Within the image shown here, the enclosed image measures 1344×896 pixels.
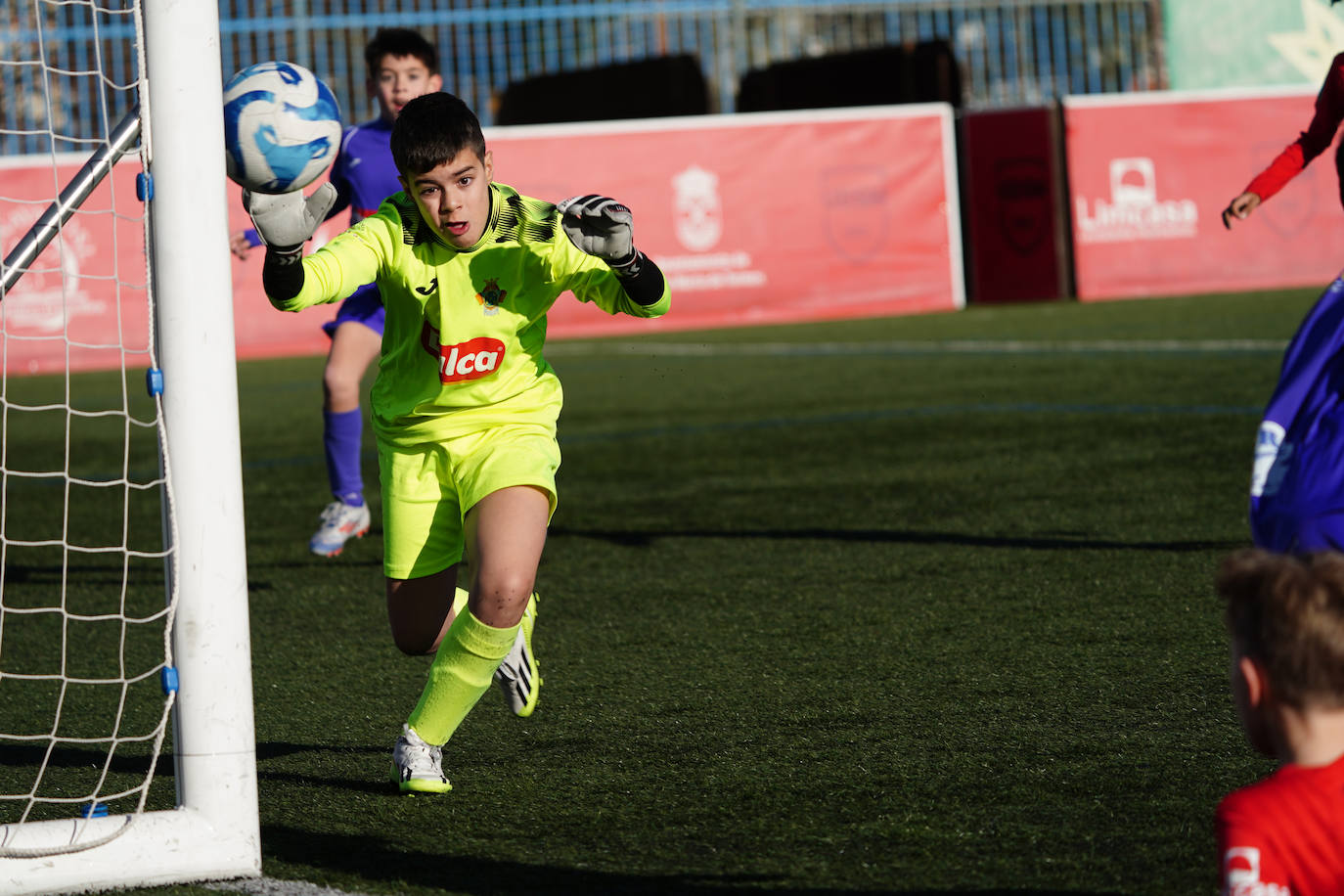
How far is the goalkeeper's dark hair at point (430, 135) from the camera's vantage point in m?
3.70

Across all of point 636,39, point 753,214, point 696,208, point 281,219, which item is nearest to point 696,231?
point 696,208

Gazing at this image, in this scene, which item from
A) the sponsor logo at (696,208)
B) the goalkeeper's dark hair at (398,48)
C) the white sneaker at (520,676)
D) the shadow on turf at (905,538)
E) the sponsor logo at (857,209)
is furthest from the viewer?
the sponsor logo at (857,209)

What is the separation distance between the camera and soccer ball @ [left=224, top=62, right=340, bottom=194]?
3.53 m

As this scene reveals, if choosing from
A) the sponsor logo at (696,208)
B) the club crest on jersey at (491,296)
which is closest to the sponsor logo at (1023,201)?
the sponsor logo at (696,208)

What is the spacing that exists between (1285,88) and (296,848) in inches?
698

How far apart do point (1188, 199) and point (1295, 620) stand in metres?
17.6

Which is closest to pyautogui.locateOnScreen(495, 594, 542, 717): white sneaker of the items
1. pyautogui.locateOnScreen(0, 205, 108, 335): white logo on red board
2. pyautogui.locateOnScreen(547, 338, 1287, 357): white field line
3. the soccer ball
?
the soccer ball

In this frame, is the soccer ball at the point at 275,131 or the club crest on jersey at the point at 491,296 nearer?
A: the soccer ball at the point at 275,131

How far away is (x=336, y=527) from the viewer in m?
7.00

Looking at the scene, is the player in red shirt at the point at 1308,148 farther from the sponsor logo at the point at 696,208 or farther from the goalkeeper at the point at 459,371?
the sponsor logo at the point at 696,208

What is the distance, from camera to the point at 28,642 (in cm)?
564

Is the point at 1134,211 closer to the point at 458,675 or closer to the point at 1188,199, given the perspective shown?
the point at 1188,199

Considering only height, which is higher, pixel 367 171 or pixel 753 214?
pixel 753 214

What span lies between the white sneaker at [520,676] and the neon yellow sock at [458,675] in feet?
1.05
